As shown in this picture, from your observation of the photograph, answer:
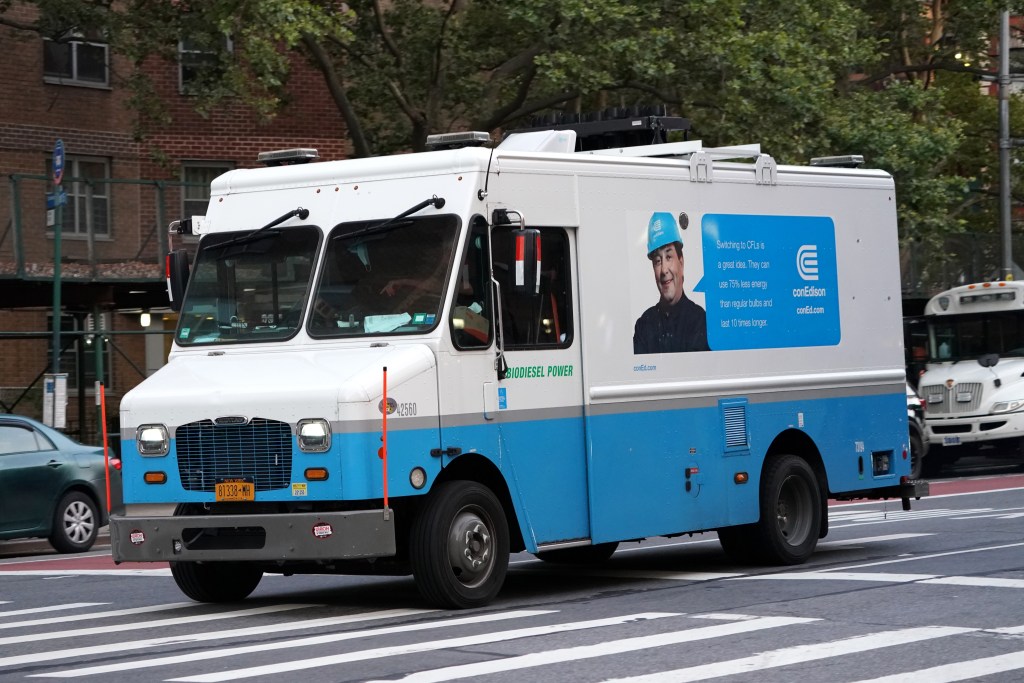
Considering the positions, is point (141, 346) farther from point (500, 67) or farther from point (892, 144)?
point (892, 144)

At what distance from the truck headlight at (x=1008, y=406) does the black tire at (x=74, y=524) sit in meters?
15.5

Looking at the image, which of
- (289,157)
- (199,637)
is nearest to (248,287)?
(289,157)

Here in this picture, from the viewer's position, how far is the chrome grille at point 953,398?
2820 centimetres

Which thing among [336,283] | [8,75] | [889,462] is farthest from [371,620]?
[8,75]

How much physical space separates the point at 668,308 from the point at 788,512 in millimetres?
2362

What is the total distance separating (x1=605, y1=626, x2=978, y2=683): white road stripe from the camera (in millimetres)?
8203

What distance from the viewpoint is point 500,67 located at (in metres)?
26.0

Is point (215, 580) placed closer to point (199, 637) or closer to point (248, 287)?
point (199, 637)

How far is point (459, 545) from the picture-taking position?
1077 cm

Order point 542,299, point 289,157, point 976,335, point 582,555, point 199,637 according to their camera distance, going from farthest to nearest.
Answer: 1. point 976,335
2. point 582,555
3. point 289,157
4. point 542,299
5. point 199,637

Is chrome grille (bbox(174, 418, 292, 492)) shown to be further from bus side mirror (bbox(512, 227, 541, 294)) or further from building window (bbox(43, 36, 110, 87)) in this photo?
building window (bbox(43, 36, 110, 87))

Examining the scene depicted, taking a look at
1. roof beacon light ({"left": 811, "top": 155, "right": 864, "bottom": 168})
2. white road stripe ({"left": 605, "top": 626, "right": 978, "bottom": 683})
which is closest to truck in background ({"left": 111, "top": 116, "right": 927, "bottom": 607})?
roof beacon light ({"left": 811, "top": 155, "right": 864, "bottom": 168})

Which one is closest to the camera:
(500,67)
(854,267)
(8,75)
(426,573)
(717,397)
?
(426,573)

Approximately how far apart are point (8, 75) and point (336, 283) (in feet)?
71.7
